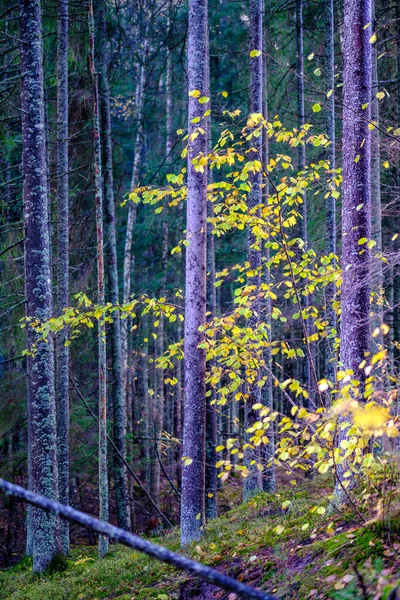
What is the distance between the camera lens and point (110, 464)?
54.9 ft

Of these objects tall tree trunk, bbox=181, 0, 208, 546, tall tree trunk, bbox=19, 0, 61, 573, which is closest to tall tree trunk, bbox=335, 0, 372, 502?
tall tree trunk, bbox=181, 0, 208, 546

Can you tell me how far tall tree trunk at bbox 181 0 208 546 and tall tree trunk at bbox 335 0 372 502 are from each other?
247cm

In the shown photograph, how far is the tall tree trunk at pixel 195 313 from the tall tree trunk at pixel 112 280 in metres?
5.78

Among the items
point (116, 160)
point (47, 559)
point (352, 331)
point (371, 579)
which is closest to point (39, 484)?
point (47, 559)

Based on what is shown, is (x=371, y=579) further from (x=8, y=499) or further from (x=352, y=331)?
(x=8, y=499)

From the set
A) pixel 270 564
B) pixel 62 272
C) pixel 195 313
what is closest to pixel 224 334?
pixel 195 313

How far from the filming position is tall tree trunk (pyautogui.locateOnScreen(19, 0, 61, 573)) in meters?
9.57

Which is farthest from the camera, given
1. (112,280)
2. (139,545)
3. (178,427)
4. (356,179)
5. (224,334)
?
(178,427)

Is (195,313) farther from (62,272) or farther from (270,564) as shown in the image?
(62,272)

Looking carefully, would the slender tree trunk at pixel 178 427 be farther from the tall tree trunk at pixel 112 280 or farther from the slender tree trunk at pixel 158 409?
the tall tree trunk at pixel 112 280

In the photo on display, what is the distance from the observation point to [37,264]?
966cm

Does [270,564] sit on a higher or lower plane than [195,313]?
lower

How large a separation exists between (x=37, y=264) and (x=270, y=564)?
617 centimetres

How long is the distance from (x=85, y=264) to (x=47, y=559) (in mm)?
7769
